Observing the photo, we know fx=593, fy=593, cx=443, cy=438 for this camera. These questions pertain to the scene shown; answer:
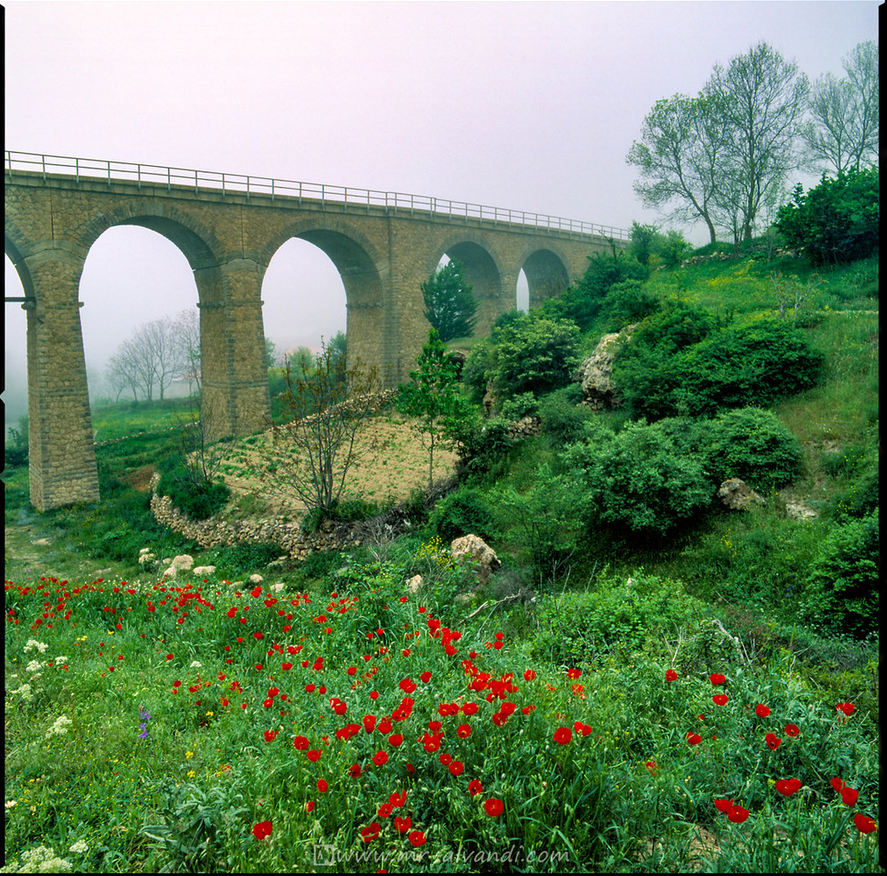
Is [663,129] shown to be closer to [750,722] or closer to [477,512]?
[477,512]

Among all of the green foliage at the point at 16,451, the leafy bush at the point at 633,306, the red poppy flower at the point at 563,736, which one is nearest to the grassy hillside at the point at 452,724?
the red poppy flower at the point at 563,736

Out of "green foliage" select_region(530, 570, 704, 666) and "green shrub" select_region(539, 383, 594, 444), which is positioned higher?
"green shrub" select_region(539, 383, 594, 444)

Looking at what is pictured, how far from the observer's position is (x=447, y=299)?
88.9 ft

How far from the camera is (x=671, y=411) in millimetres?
12875

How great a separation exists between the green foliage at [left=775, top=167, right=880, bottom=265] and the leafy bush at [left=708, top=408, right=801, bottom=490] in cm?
1145

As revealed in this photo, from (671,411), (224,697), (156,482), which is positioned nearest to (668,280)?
(671,411)

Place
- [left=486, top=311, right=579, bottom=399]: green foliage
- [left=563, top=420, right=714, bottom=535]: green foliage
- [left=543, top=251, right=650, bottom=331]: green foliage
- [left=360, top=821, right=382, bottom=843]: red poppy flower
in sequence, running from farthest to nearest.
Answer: [left=543, top=251, right=650, bottom=331]: green foliage
[left=486, top=311, right=579, bottom=399]: green foliage
[left=563, top=420, right=714, bottom=535]: green foliage
[left=360, top=821, right=382, bottom=843]: red poppy flower

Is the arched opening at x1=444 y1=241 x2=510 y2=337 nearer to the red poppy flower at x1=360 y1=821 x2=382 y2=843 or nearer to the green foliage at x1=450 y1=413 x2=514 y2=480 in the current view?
the green foliage at x1=450 y1=413 x2=514 y2=480

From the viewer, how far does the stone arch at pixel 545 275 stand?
35.7 meters

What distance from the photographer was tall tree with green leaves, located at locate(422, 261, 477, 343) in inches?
1060

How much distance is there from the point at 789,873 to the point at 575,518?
8448 millimetres

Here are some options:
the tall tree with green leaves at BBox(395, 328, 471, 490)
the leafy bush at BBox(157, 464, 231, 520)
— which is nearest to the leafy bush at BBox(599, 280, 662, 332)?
the tall tree with green leaves at BBox(395, 328, 471, 490)

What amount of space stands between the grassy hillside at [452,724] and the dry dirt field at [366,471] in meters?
7.01

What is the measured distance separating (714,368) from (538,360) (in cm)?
517
